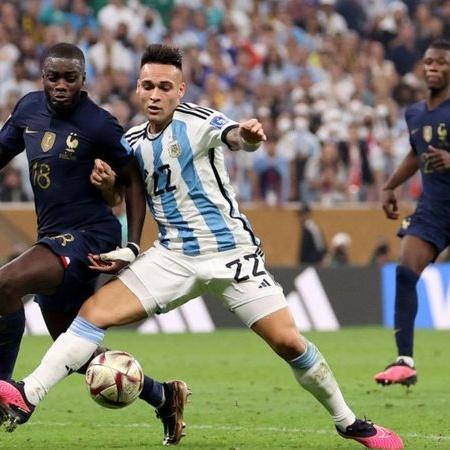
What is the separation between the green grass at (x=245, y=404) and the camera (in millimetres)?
8125

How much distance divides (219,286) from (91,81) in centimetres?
1381

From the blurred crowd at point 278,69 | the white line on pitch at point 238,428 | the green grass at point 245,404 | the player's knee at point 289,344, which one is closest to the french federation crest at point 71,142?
the player's knee at point 289,344

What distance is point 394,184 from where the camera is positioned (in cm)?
1131

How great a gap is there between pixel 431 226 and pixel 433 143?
2.37 ft

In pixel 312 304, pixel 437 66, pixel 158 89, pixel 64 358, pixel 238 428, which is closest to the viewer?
pixel 64 358

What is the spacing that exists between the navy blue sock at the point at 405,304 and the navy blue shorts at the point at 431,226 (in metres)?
0.32

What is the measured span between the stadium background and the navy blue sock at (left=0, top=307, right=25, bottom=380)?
8782mm

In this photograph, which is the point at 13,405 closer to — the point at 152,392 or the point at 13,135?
the point at 152,392

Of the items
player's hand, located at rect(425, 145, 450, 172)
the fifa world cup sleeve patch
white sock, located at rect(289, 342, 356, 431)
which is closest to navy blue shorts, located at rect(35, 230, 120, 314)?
the fifa world cup sleeve patch

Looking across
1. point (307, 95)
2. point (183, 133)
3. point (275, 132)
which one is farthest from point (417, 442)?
point (307, 95)

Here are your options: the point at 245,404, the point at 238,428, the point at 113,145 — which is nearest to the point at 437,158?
the point at 245,404

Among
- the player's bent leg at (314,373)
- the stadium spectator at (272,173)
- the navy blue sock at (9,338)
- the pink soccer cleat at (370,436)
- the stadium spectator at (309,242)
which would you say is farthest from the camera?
the stadium spectator at (309,242)

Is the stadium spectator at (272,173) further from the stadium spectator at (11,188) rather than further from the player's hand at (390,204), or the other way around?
the player's hand at (390,204)

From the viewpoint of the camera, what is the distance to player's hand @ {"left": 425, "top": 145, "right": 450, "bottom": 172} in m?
11.0
